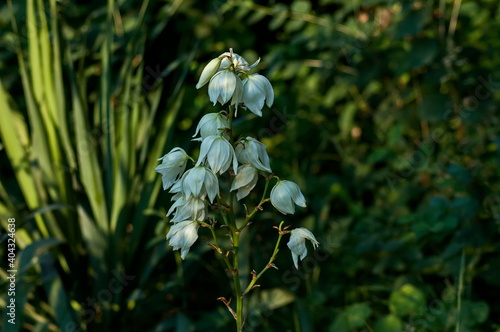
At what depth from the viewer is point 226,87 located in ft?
3.48

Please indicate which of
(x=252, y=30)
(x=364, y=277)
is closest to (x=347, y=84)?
(x=252, y=30)

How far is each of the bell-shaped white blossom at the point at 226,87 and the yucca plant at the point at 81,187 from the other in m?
0.98

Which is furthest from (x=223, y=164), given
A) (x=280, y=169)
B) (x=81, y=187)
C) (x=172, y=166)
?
(x=280, y=169)

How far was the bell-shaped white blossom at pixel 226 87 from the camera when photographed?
1.06 metres

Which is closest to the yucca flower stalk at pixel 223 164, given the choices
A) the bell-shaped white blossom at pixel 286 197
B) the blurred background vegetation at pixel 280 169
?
the bell-shaped white blossom at pixel 286 197

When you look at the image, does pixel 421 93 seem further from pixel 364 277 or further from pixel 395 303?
pixel 395 303

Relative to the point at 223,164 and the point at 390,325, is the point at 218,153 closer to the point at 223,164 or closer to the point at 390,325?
the point at 223,164

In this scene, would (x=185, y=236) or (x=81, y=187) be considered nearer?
(x=185, y=236)

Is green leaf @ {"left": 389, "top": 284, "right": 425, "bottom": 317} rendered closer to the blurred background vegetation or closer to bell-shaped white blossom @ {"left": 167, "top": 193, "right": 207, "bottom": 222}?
the blurred background vegetation

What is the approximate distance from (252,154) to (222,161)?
65 millimetres

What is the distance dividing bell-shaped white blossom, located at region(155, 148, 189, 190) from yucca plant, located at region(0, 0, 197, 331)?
2.76ft

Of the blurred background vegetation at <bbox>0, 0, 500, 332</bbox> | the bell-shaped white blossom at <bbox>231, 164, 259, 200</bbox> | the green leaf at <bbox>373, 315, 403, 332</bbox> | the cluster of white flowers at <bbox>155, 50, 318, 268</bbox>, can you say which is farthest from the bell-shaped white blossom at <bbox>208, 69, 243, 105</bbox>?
the green leaf at <bbox>373, 315, 403, 332</bbox>

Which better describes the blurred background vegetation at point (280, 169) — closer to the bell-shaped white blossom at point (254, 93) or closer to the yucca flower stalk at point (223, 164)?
the yucca flower stalk at point (223, 164)

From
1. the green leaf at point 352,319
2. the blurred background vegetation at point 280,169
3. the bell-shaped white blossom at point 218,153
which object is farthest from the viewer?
the blurred background vegetation at point 280,169
